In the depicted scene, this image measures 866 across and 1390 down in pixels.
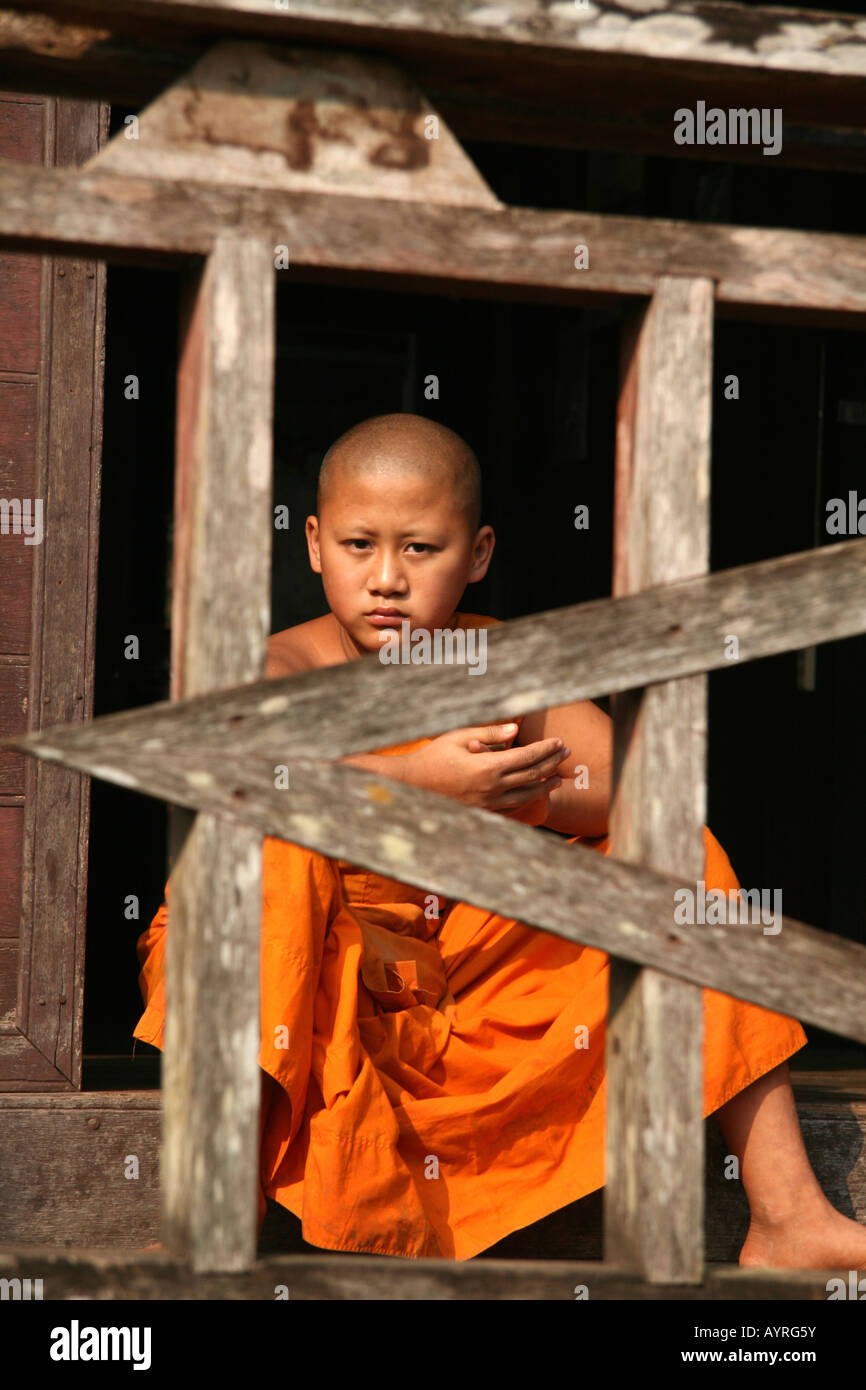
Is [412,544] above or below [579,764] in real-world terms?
→ above

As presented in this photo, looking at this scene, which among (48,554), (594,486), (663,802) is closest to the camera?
(663,802)

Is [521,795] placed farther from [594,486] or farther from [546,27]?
[594,486]

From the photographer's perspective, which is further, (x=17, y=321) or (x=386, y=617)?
(x=17, y=321)

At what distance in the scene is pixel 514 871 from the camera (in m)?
1.82

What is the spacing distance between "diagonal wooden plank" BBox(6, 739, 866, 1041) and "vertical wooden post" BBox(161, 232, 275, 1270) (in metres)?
0.06

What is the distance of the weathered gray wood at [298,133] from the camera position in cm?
182

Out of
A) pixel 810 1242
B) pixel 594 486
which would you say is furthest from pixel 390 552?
pixel 594 486

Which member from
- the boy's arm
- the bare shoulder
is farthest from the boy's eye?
the boy's arm

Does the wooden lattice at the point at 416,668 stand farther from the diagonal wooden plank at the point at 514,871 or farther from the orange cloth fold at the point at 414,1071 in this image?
the orange cloth fold at the point at 414,1071

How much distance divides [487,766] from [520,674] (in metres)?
0.58

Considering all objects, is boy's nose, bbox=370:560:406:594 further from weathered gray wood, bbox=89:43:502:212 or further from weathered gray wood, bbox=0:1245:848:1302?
weathered gray wood, bbox=0:1245:848:1302

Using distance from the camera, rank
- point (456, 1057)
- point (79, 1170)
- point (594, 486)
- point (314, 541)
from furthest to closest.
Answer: point (594, 486) < point (314, 541) < point (79, 1170) < point (456, 1057)

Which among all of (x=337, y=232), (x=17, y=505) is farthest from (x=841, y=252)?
(x=17, y=505)

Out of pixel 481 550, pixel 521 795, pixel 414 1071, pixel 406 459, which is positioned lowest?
pixel 414 1071
